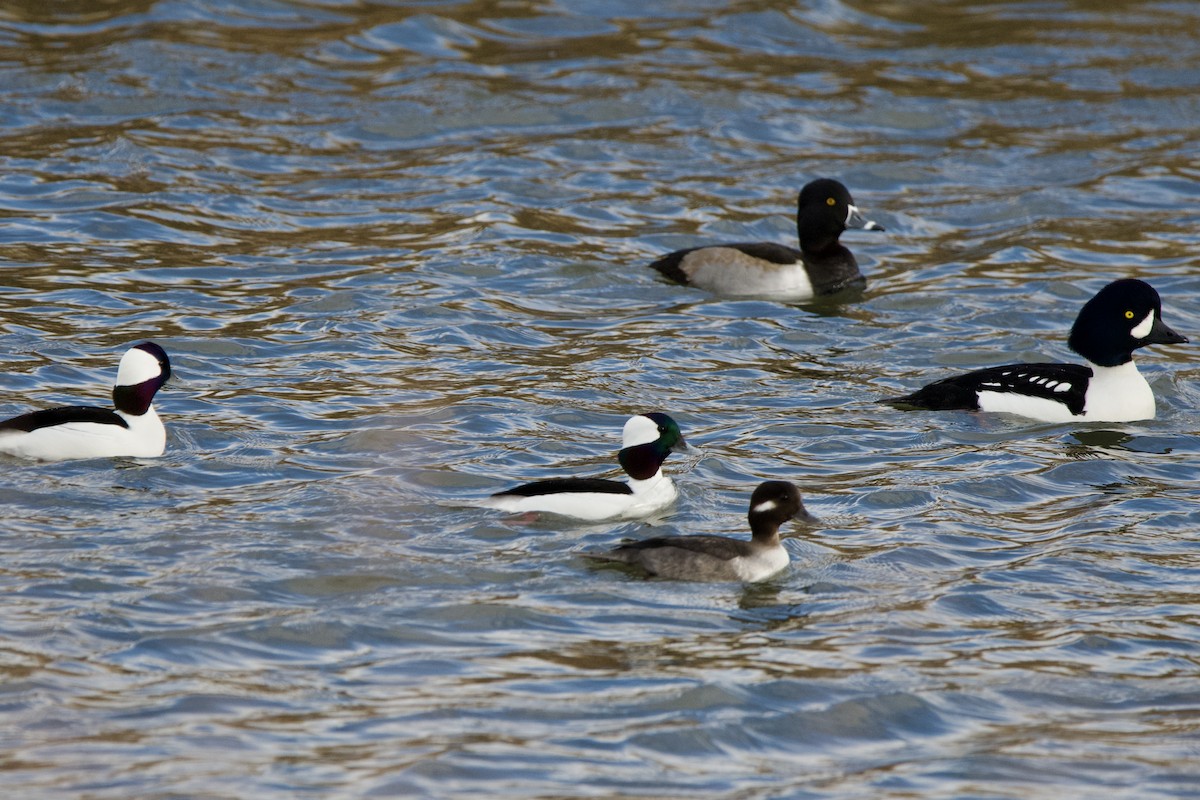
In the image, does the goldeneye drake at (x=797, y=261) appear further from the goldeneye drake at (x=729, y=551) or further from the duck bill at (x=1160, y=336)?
the goldeneye drake at (x=729, y=551)

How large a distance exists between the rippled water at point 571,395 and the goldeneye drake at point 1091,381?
0.19m

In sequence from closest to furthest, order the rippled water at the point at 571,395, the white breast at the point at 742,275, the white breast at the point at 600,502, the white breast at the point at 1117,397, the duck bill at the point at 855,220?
the rippled water at the point at 571,395, the white breast at the point at 600,502, the white breast at the point at 1117,397, the white breast at the point at 742,275, the duck bill at the point at 855,220

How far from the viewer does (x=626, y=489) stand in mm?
9766

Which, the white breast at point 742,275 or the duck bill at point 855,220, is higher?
the duck bill at point 855,220

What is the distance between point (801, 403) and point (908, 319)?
296cm

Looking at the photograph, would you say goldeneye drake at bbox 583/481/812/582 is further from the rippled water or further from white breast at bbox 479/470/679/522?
white breast at bbox 479/470/679/522

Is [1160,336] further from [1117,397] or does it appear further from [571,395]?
[571,395]

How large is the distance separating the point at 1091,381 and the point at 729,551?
4.82 metres

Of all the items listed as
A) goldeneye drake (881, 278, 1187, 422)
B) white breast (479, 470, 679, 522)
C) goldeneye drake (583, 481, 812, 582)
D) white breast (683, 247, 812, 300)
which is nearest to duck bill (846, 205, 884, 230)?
white breast (683, 247, 812, 300)

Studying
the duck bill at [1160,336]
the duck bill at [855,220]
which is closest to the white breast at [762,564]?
the duck bill at [1160,336]

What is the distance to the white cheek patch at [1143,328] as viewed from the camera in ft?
40.3

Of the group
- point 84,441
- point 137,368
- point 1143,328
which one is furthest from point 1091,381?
point 84,441

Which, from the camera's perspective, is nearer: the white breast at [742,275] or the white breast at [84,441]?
the white breast at [84,441]

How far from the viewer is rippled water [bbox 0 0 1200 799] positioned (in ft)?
23.6
